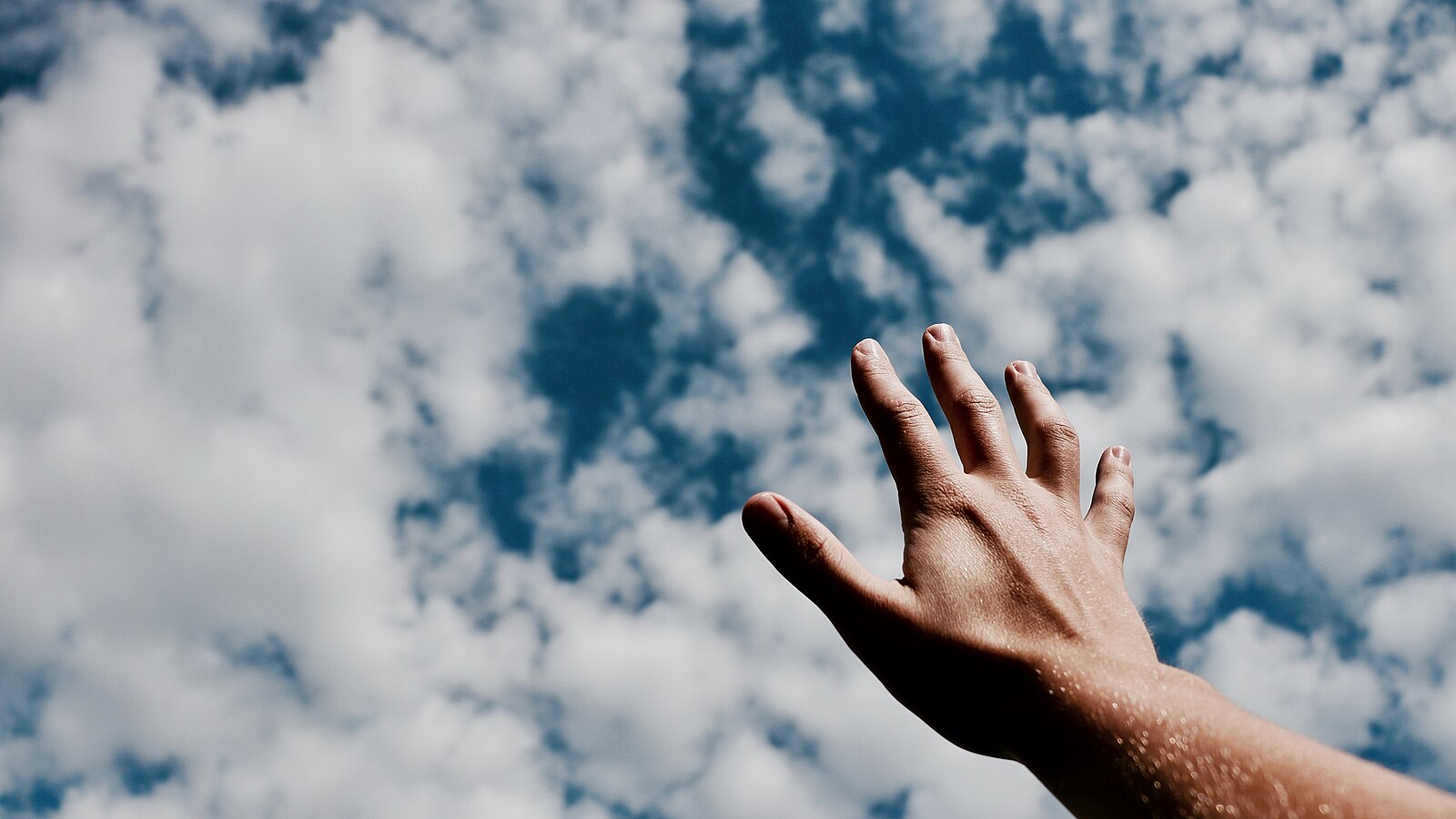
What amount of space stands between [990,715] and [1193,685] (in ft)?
1.93

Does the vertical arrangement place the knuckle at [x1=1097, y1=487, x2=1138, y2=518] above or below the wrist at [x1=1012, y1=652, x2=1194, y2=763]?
above

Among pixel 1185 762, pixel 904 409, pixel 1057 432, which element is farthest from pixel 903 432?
pixel 1185 762

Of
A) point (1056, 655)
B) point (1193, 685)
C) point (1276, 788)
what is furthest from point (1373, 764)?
point (1056, 655)

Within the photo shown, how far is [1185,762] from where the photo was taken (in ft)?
7.34

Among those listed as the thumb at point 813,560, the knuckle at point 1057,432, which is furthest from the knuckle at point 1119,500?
the thumb at point 813,560

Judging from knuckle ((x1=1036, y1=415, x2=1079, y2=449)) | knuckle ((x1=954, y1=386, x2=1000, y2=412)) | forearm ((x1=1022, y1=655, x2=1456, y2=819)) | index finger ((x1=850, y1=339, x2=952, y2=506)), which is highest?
knuckle ((x1=1036, y1=415, x2=1079, y2=449))

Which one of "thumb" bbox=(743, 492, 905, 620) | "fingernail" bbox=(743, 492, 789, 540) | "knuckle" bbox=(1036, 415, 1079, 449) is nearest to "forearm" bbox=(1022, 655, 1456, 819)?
"thumb" bbox=(743, 492, 905, 620)

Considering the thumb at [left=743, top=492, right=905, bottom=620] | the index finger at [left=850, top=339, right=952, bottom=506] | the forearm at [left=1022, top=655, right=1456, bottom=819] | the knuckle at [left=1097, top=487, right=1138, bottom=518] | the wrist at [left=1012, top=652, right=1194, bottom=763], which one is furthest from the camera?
the knuckle at [left=1097, top=487, right=1138, bottom=518]

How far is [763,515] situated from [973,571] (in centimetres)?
71

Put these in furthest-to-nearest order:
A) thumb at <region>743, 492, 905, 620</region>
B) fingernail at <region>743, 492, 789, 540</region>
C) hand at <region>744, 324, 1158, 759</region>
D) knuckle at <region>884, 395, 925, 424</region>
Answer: knuckle at <region>884, 395, 925, 424</region>, fingernail at <region>743, 492, 789, 540</region>, thumb at <region>743, 492, 905, 620</region>, hand at <region>744, 324, 1158, 759</region>

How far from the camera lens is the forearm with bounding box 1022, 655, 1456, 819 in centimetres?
198

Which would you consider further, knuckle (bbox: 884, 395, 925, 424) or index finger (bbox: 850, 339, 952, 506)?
knuckle (bbox: 884, 395, 925, 424)

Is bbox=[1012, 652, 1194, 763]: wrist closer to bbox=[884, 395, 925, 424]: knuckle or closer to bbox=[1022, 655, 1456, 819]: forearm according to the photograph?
bbox=[1022, 655, 1456, 819]: forearm

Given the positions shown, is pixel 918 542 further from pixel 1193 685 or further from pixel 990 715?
pixel 1193 685
